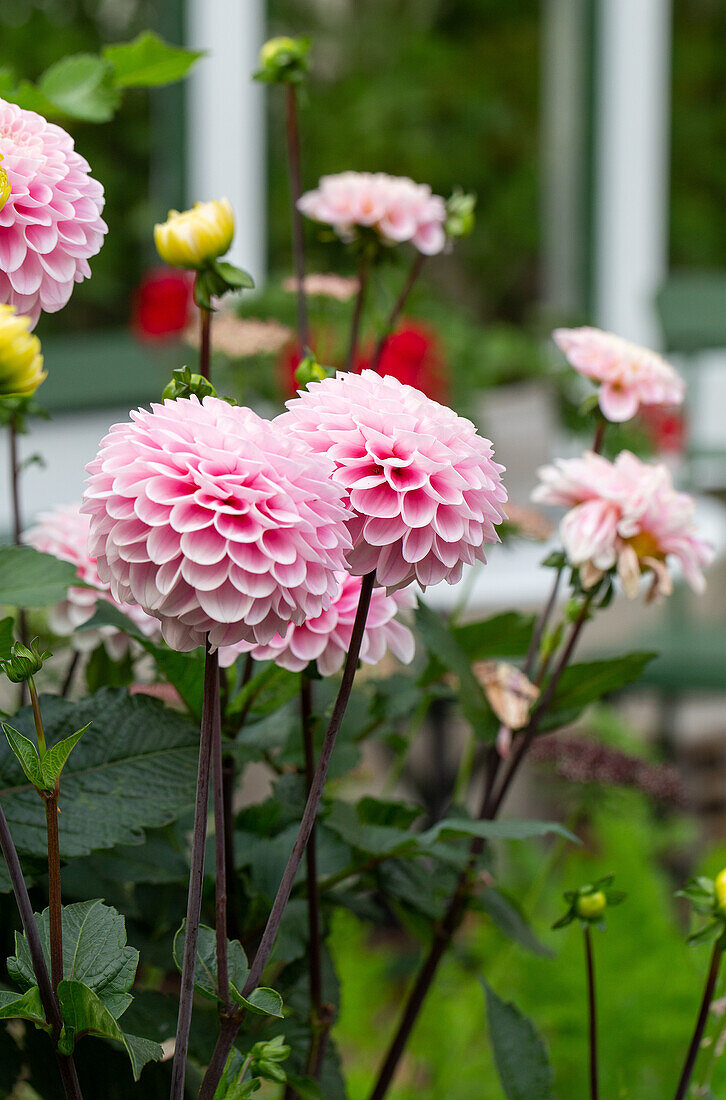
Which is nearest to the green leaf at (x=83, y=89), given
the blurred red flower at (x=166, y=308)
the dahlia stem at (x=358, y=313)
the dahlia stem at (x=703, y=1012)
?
the dahlia stem at (x=358, y=313)

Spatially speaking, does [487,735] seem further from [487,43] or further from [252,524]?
[487,43]

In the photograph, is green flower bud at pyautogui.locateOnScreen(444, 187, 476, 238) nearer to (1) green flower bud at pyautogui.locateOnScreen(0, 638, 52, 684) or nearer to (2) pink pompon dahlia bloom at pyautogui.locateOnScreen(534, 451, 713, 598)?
(2) pink pompon dahlia bloom at pyautogui.locateOnScreen(534, 451, 713, 598)

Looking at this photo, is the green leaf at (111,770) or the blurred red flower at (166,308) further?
the blurred red flower at (166,308)

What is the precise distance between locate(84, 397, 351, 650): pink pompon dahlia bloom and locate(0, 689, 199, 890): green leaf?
0.09 metres

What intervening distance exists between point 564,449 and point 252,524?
1981 mm

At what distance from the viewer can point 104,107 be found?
1.29 feet

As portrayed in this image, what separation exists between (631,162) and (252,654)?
7.62 feet

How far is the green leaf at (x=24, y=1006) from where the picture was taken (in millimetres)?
244

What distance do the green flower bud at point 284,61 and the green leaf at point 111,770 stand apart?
0.24 metres

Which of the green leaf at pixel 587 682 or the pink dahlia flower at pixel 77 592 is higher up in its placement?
the pink dahlia flower at pixel 77 592

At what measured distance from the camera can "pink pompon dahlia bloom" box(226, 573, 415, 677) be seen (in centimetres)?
30

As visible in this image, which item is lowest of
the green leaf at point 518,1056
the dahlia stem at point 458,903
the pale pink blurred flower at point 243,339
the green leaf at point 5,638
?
the green leaf at point 518,1056

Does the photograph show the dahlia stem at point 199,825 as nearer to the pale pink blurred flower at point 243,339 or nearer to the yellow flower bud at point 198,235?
the yellow flower bud at point 198,235

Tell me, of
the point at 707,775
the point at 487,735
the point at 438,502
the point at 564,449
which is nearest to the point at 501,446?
the point at 564,449
